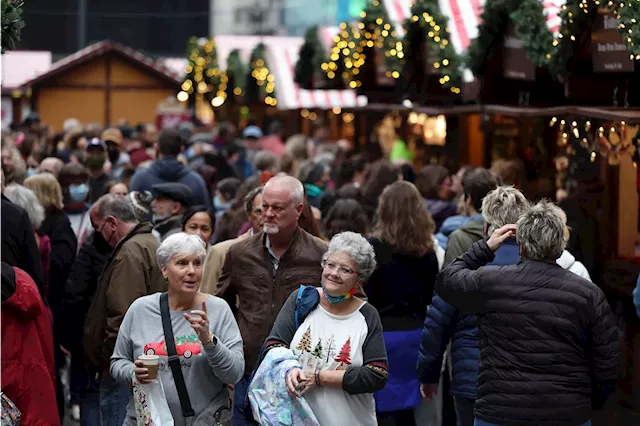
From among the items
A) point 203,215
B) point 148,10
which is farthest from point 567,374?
point 148,10

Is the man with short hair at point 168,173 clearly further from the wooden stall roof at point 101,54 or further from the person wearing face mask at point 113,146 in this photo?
the wooden stall roof at point 101,54

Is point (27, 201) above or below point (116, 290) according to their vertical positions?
above

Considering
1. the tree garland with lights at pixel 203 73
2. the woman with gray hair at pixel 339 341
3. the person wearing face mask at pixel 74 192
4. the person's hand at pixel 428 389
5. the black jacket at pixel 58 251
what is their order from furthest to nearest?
1. the tree garland with lights at pixel 203 73
2. the person wearing face mask at pixel 74 192
3. the black jacket at pixel 58 251
4. the person's hand at pixel 428 389
5. the woman with gray hair at pixel 339 341

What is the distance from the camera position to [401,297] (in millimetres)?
8078

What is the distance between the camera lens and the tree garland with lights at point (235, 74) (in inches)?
1196

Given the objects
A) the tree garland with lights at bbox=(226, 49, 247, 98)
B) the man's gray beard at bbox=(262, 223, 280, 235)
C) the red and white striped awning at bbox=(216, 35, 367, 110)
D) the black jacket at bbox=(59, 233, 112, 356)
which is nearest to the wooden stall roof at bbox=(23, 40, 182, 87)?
the tree garland with lights at bbox=(226, 49, 247, 98)

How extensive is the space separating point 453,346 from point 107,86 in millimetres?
32115

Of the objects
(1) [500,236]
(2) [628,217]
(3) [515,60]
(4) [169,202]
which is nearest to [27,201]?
(4) [169,202]

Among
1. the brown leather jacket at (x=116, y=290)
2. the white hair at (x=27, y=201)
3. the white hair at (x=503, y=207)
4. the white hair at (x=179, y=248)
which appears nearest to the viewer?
the white hair at (x=179, y=248)

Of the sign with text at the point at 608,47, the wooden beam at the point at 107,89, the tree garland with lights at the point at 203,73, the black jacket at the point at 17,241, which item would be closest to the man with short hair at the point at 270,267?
the black jacket at the point at 17,241

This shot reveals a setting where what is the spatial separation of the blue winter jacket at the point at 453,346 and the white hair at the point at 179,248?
5.13 ft

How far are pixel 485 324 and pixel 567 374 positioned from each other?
1.49ft

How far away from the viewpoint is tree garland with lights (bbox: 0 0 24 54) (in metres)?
6.73

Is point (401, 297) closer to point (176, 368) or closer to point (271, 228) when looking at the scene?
point (271, 228)
